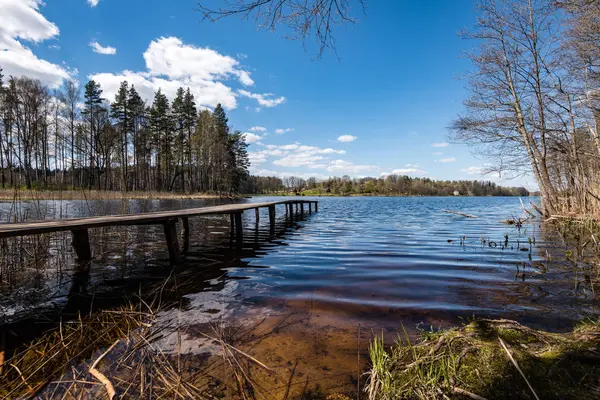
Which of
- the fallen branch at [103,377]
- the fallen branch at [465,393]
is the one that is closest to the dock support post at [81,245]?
the fallen branch at [103,377]

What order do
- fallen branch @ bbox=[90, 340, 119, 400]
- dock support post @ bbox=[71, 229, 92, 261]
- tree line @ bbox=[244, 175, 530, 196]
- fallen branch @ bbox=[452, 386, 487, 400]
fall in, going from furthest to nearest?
1. tree line @ bbox=[244, 175, 530, 196]
2. dock support post @ bbox=[71, 229, 92, 261]
3. fallen branch @ bbox=[90, 340, 119, 400]
4. fallen branch @ bbox=[452, 386, 487, 400]

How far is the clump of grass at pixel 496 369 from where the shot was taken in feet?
4.42

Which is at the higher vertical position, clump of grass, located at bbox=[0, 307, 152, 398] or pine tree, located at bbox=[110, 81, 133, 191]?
pine tree, located at bbox=[110, 81, 133, 191]

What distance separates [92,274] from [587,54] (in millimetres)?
14800

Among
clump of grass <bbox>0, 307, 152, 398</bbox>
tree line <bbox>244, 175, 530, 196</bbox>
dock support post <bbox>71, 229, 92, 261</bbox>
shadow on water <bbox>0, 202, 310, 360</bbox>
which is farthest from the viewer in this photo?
tree line <bbox>244, 175, 530, 196</bbox>

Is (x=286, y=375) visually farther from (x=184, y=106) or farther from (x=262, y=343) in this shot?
(x=184, y=106)

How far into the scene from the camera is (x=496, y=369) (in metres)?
1.53

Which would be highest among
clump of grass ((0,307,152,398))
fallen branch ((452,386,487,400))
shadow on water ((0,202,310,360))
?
fallen branch ((452,386,487,400))

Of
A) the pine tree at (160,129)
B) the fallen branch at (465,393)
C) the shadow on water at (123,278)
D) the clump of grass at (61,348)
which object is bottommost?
the shadow on water at (123,278)

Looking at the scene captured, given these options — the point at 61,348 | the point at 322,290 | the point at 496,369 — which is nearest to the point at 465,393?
the point at 496,369

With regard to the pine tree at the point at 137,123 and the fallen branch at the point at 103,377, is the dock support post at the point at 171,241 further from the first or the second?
the pine tree at the point at 137,123

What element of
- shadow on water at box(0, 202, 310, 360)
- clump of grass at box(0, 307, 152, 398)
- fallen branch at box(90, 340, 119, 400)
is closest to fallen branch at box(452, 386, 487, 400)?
fallen branch at box(90, 340, 119, 400)

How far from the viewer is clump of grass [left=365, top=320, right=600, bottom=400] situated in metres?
1.35

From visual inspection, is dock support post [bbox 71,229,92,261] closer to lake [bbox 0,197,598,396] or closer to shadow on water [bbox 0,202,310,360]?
shadow on water [bbox 0,202,310,360]
